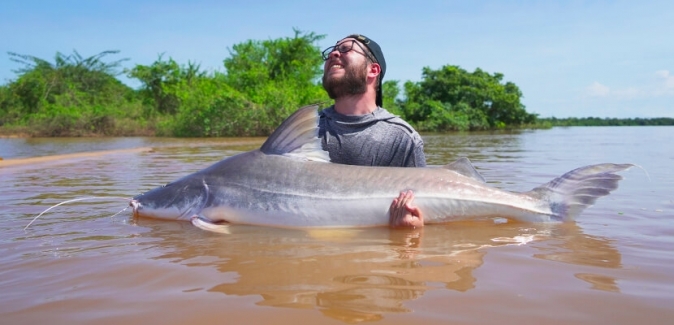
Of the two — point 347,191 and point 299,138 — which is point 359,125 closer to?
point 299,138

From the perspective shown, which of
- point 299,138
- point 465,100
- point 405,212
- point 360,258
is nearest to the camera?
point 360,258

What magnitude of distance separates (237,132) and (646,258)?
97.5 ft

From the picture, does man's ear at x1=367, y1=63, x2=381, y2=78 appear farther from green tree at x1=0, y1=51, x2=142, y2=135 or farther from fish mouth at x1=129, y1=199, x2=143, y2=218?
green tree at x1=0, y1=51, x2=142, y2=135

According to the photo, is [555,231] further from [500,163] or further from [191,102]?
[191,102]

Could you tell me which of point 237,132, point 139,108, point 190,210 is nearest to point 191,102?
point 237,132

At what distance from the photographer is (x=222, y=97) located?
30891 millimetres

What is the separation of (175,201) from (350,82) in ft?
5.23

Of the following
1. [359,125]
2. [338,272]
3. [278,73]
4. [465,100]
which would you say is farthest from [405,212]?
[465,100]

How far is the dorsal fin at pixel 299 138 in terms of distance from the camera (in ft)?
11.7

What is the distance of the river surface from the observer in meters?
1.89

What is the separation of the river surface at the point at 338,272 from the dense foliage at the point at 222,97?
24.3 metres

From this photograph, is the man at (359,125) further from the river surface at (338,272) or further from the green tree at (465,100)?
the green tree at (465,100)

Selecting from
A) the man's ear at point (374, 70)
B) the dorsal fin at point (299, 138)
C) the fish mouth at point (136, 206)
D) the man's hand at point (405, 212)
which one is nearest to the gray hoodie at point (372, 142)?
the man's ear at point (374, 70)

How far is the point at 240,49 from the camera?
39938 millimetres
